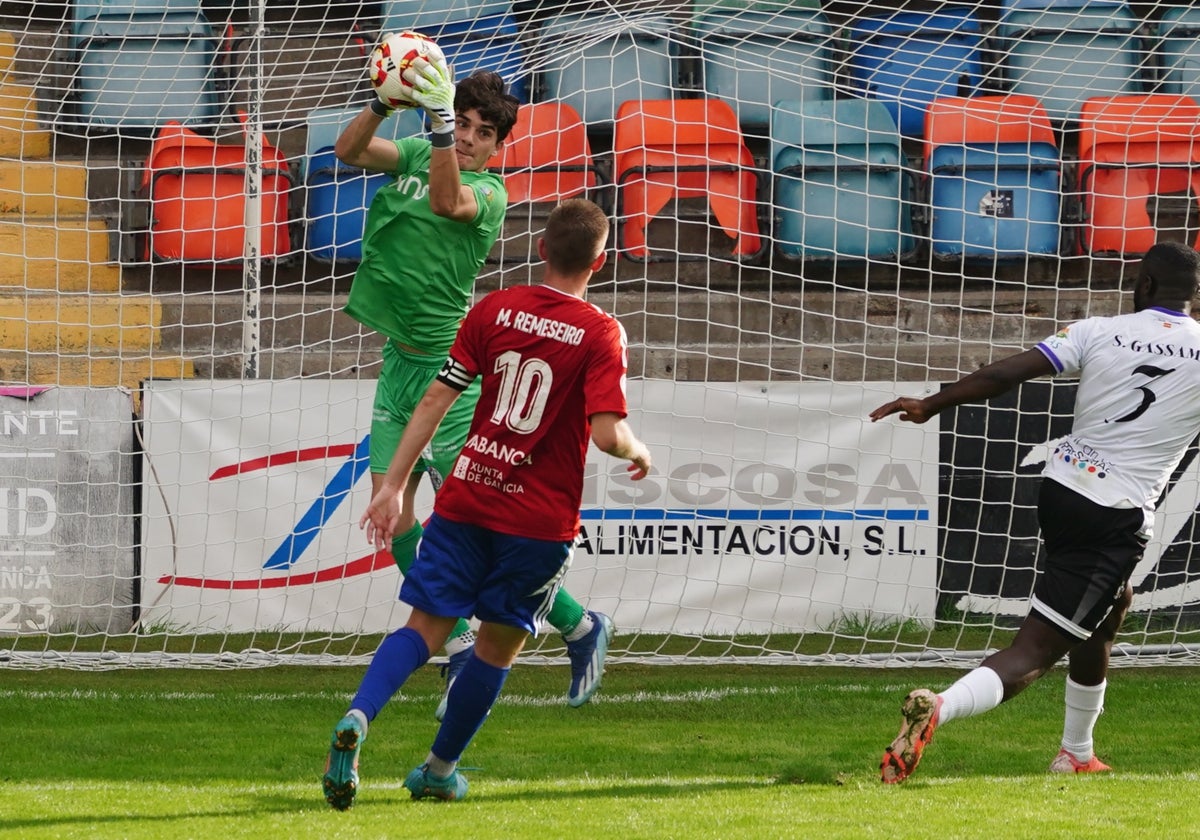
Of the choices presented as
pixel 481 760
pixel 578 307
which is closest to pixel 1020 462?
pixel 481 760

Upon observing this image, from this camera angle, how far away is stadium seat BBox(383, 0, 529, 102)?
8.95m

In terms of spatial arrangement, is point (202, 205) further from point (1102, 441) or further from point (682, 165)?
point (1102, 441)

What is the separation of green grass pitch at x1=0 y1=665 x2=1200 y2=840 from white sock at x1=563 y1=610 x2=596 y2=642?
1.26ft

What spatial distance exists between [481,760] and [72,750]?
1.40 m

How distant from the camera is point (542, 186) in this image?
9289 mm

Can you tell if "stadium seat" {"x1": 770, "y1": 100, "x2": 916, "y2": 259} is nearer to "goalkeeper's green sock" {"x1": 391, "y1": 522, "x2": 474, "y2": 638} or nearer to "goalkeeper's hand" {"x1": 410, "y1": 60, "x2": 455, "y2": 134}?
"goalkeeper's green sock" {"x1": 391, "y1": 522, "x2": 474, "y2": 638}

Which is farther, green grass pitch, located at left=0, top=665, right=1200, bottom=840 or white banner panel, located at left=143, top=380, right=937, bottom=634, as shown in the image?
white banner panel, located at left=143, top=380, right=937, bottom=634

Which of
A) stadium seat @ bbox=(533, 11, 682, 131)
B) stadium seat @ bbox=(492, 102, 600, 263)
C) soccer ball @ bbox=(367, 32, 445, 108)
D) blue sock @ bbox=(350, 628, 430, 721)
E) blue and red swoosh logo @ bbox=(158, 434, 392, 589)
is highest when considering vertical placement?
soccer ball @ bbox=(367, 32, 445, 108)

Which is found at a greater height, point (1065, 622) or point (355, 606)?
point (1065, 622)

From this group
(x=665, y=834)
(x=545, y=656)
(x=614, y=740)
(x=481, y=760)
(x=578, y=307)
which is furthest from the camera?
(x=545, y=656)

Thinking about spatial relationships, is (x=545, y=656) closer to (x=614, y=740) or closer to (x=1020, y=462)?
(x=614, y=740)

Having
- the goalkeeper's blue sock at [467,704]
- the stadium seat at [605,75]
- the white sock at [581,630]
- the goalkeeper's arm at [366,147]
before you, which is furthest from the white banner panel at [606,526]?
the goalkeeper's blue sock at [467,704]

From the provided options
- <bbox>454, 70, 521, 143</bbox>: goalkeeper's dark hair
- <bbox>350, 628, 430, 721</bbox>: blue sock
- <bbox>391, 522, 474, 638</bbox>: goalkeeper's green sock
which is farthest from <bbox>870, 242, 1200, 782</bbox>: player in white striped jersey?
<bbox>391, 522, 474, 638</bbox>: goalkeeper's green sock

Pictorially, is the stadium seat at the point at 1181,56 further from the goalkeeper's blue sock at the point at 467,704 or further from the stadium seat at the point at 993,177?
the goalkeeper's blue sock at the point at 467,704
